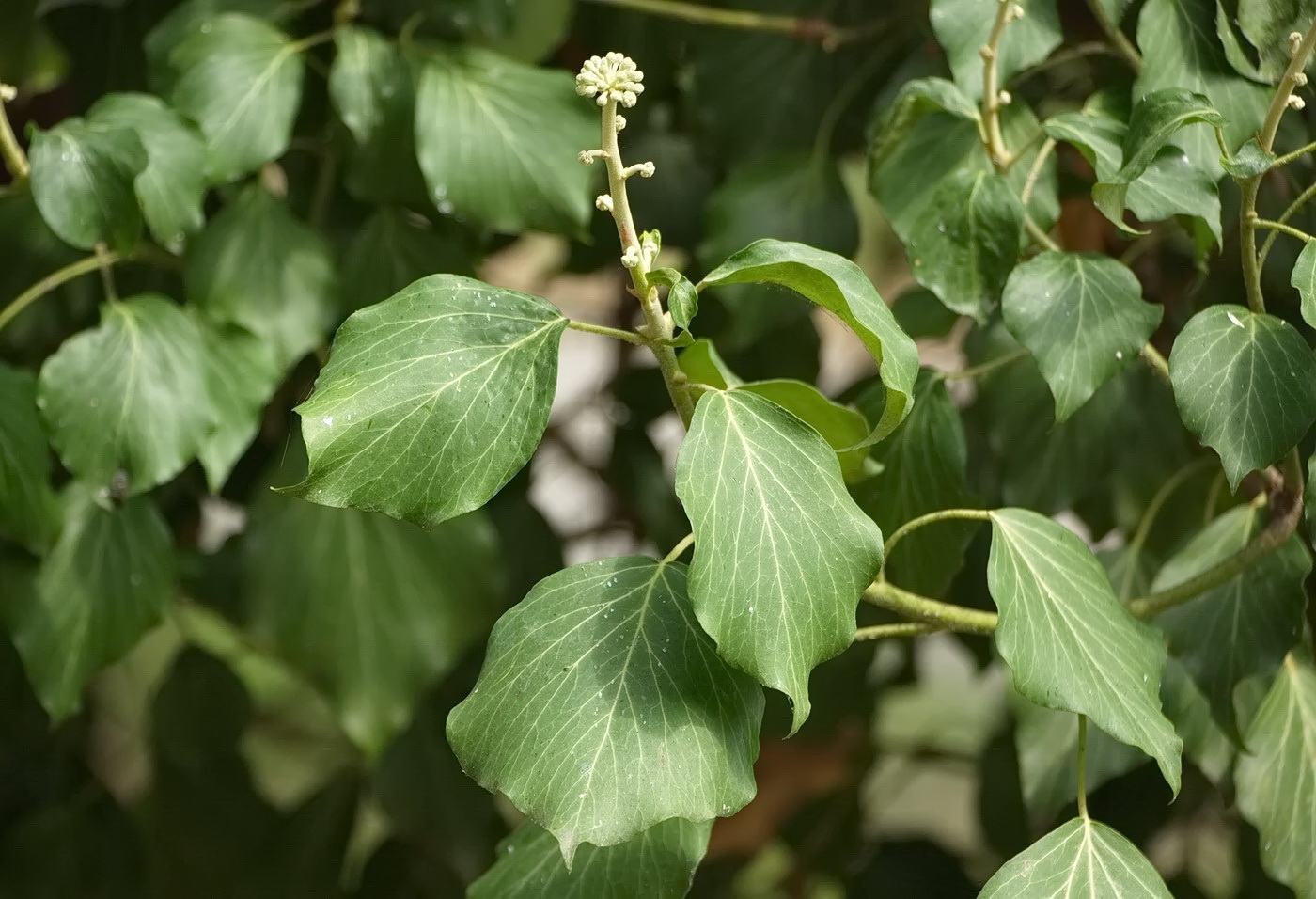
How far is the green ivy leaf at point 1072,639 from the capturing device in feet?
1.27

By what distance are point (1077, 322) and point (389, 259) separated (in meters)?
0.33

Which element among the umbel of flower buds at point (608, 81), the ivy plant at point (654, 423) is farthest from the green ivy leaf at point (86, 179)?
the umbel of flower buds at point (608, 81)

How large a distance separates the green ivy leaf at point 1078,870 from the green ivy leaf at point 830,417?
15cm

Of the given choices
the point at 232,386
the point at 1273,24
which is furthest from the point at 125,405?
the point at 1273,24

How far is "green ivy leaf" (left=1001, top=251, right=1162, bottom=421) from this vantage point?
16.8 inches

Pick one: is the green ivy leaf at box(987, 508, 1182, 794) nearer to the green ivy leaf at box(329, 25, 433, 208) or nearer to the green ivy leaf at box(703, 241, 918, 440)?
the green ivy leaf at box(703, 241, 918, 440)

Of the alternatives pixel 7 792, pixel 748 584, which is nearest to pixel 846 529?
pixel 748 584

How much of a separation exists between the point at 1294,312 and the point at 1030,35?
174 millimetres

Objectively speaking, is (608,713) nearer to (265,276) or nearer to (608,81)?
(608,81)

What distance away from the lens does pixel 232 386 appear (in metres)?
0.54

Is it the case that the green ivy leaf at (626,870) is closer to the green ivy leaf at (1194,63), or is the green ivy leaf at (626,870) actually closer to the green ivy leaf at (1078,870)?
the green ivy leaf at (1078,870)

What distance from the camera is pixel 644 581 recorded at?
40 centimetres

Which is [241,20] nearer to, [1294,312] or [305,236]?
[305,236]

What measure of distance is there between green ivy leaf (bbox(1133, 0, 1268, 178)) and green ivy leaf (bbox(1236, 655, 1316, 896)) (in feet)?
0.75
